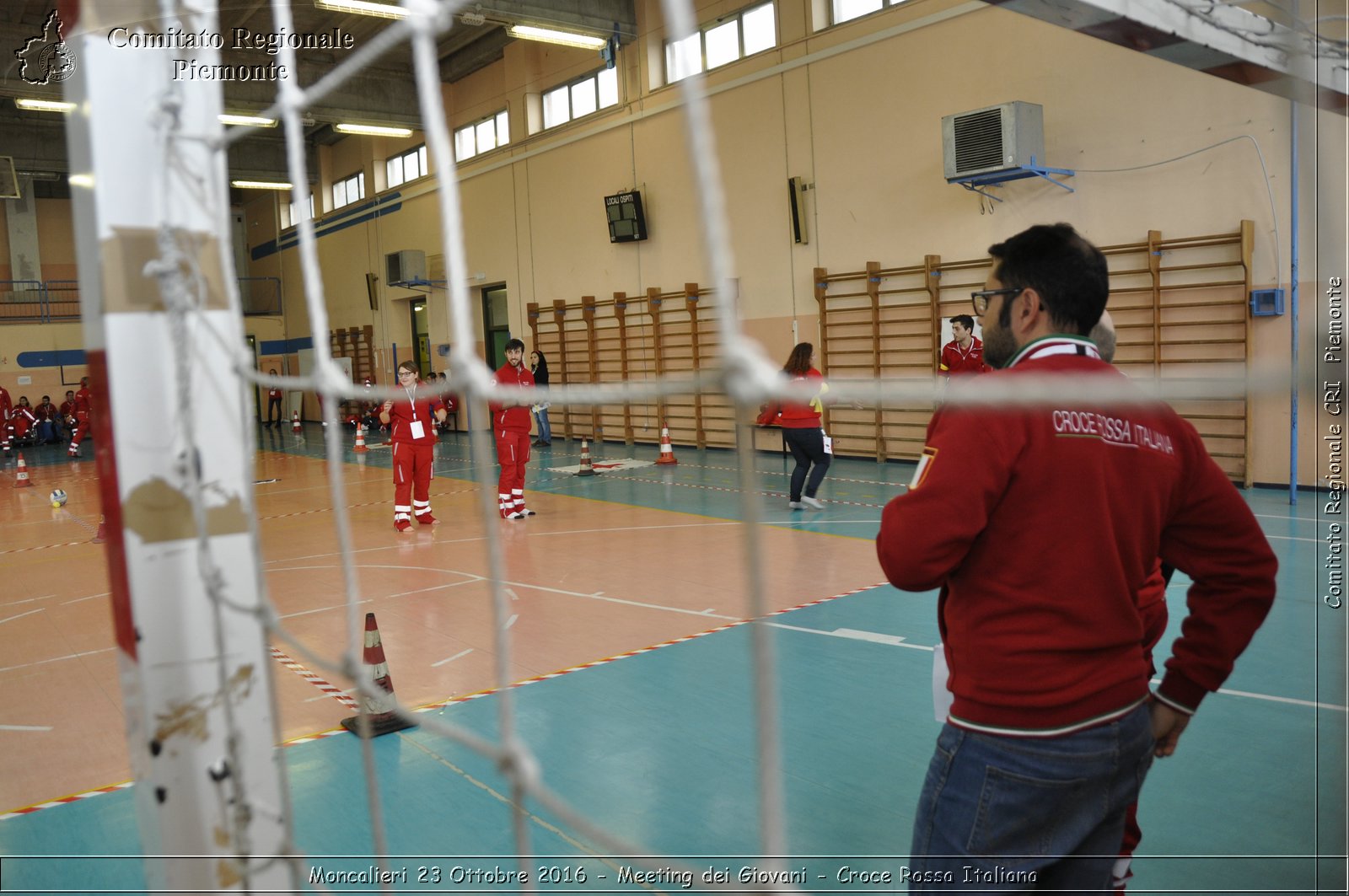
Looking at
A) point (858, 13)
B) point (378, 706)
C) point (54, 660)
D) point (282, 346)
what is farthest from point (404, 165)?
point (378, 706)

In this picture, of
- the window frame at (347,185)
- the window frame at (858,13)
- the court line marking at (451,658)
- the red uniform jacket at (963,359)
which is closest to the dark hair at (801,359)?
the red uniform jacket at (963,359)

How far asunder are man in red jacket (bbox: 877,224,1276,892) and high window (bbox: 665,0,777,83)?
1222 cm

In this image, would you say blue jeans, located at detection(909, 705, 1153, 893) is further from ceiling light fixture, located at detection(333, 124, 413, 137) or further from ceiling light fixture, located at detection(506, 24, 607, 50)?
ceiling light fixture, located at detection(333, 124, 413, 137)

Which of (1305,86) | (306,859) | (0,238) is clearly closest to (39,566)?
(306,859)

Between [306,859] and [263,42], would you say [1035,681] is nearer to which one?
[306,859]

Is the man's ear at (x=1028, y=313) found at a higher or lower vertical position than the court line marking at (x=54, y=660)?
higher

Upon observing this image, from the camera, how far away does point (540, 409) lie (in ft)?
53.1

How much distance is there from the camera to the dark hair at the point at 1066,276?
5.92 ft

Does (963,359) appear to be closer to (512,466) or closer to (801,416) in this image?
(801,416)

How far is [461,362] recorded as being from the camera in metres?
1.34

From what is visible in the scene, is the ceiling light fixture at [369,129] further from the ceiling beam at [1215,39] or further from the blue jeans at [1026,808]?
the blue jeans at [1026,808]

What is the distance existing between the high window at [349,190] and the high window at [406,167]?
113cm

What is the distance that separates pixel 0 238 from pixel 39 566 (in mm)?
21404

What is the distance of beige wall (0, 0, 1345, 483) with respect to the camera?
900 cm
